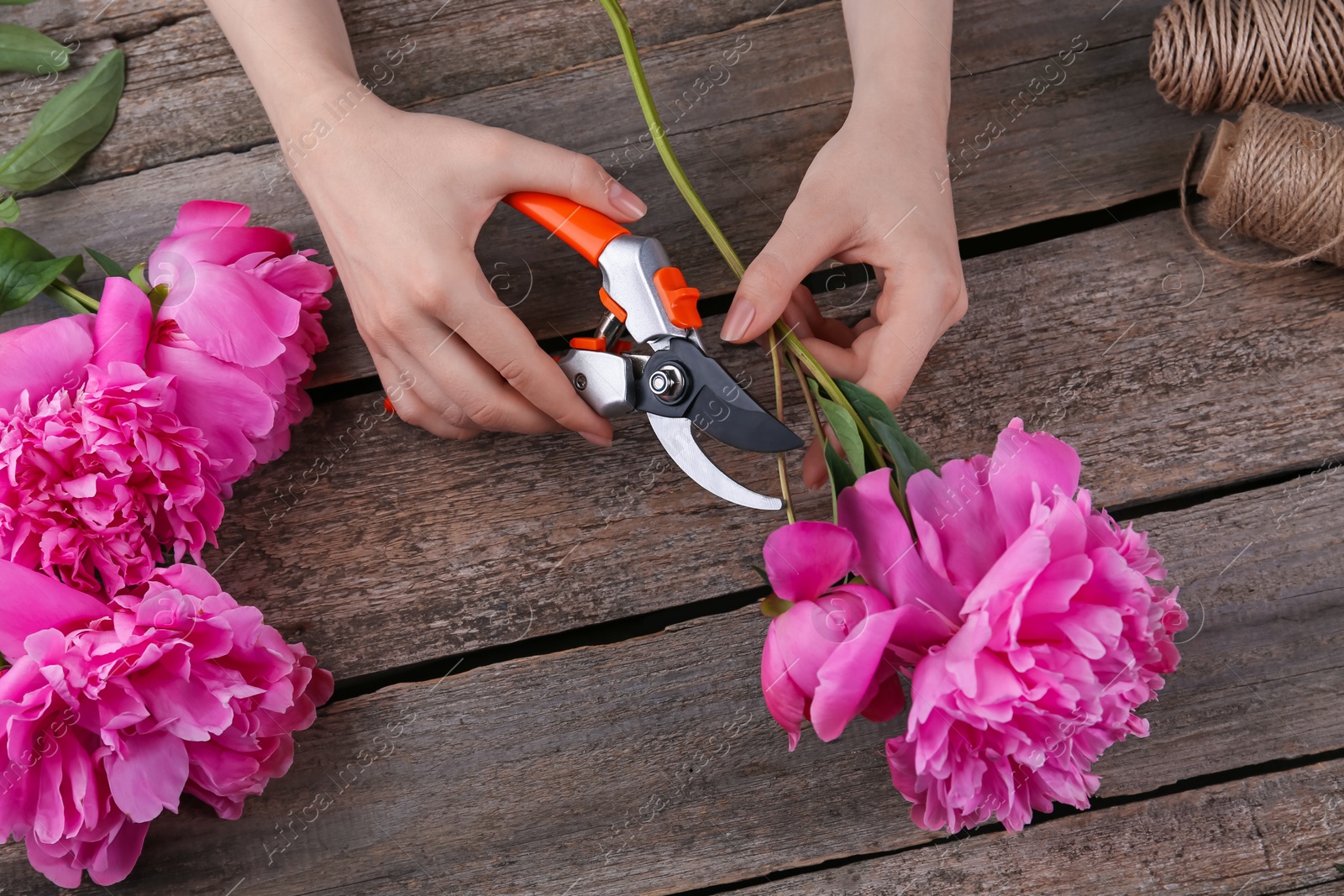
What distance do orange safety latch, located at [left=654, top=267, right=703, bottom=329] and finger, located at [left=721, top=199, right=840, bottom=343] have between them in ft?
0.08

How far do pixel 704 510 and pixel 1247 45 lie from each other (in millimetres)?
599

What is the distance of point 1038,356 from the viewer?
739 mm

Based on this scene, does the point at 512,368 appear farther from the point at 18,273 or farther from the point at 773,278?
the point at 18,273

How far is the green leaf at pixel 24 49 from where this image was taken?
76cm

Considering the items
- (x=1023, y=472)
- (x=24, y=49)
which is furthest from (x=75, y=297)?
(x=1023, y=472)

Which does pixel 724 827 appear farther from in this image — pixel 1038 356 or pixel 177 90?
pixel 177 90

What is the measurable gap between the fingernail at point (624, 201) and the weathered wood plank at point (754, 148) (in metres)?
0.15

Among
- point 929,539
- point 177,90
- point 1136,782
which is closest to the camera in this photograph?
point 929,539

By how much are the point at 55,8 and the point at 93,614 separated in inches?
23.6

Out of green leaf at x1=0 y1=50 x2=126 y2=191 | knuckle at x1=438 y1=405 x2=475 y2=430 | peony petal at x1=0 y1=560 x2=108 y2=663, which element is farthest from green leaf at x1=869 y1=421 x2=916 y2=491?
green leaf at x1=0 y1=50 x2=126 y2=191

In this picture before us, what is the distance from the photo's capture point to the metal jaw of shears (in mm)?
566

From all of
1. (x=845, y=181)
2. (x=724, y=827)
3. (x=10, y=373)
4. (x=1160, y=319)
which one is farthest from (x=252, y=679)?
(x=1160, y=319)

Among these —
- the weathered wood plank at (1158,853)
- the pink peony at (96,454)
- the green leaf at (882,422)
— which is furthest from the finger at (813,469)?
the pink peony at (96,454)

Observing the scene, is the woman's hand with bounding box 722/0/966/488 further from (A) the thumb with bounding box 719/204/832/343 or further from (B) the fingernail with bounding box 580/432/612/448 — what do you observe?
(B) the fingernail with bounding box 580/432/612/448
